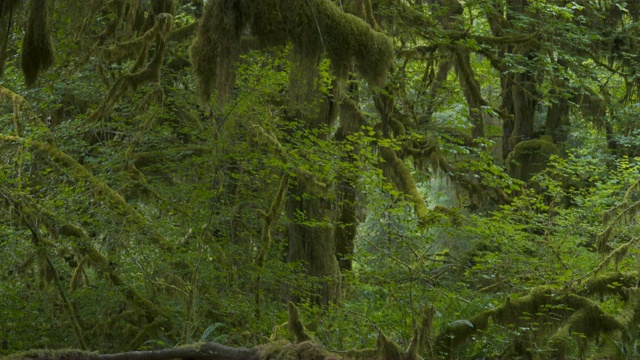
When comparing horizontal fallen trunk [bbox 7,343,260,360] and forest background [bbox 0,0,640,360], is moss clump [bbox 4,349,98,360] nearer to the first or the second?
horizontal fallen trunk [bbox 7,343,260,360]

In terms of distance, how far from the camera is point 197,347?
4539mm

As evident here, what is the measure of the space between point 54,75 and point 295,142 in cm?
360

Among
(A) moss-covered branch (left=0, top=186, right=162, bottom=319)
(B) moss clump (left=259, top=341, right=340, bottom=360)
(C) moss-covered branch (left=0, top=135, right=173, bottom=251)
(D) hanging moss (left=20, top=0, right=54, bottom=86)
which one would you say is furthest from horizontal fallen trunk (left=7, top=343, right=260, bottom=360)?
(C) moss-covered branch (left=0, top=135, right=173, bottom=251)

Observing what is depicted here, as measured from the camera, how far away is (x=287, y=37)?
19.3 ft

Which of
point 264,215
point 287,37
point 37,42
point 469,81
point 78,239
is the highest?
point 287,37

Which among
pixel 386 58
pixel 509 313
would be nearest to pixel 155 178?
pixel 509 313

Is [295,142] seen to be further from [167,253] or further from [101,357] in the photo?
[101,357]

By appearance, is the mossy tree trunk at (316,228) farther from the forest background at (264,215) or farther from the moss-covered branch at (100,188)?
the moss-covered branch at (100,188)

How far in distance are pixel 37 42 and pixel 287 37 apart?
194 centimetres

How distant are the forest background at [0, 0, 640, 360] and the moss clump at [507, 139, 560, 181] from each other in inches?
78.1

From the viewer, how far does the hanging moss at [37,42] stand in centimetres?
591

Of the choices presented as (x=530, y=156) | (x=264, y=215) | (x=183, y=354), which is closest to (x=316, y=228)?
(x=264, y=215)

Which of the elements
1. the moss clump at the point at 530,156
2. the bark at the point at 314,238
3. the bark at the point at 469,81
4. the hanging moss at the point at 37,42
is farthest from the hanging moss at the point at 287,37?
the moss clump at the point at 530,156

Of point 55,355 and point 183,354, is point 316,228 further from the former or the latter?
point 55,355
